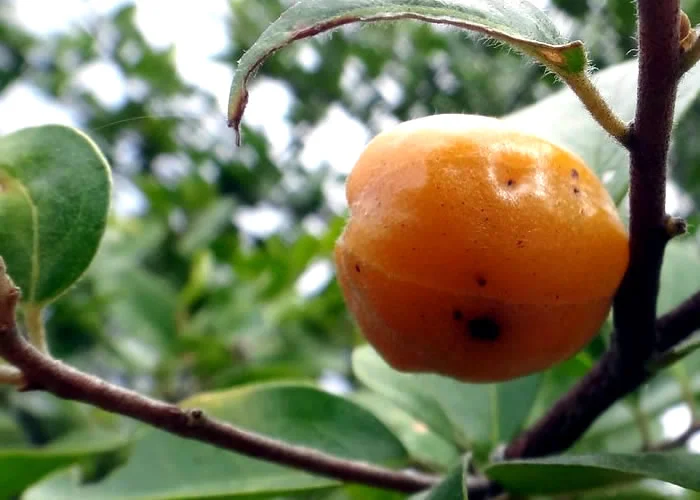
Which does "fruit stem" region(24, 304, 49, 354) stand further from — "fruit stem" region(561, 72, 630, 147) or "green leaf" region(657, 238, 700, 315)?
"green leaf" region(657, 238, 700, 315)

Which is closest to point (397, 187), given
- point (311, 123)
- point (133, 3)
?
point (311, 123)

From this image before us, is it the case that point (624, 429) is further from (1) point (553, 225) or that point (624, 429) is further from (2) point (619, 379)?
(1) point (553, 225)

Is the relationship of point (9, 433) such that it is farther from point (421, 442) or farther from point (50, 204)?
point (50, 204)

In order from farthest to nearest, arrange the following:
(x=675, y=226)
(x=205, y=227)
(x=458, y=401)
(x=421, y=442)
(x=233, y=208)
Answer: (x=233, y=208), (x=205, y=227), (x=421, y=442), (x=458, y=401), (x=675, y=226)

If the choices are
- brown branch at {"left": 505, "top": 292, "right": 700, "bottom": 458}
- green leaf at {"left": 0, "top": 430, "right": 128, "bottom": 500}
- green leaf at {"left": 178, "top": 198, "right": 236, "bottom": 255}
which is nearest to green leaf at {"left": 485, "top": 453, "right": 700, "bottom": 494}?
brown branch at {"left": 505, "top": 292, "right": 700, "bottom": 458}

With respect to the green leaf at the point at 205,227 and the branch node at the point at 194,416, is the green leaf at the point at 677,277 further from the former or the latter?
the green leaf at the point at 205,227

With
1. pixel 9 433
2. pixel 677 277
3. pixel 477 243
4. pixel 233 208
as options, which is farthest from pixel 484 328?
pixel 233 208
